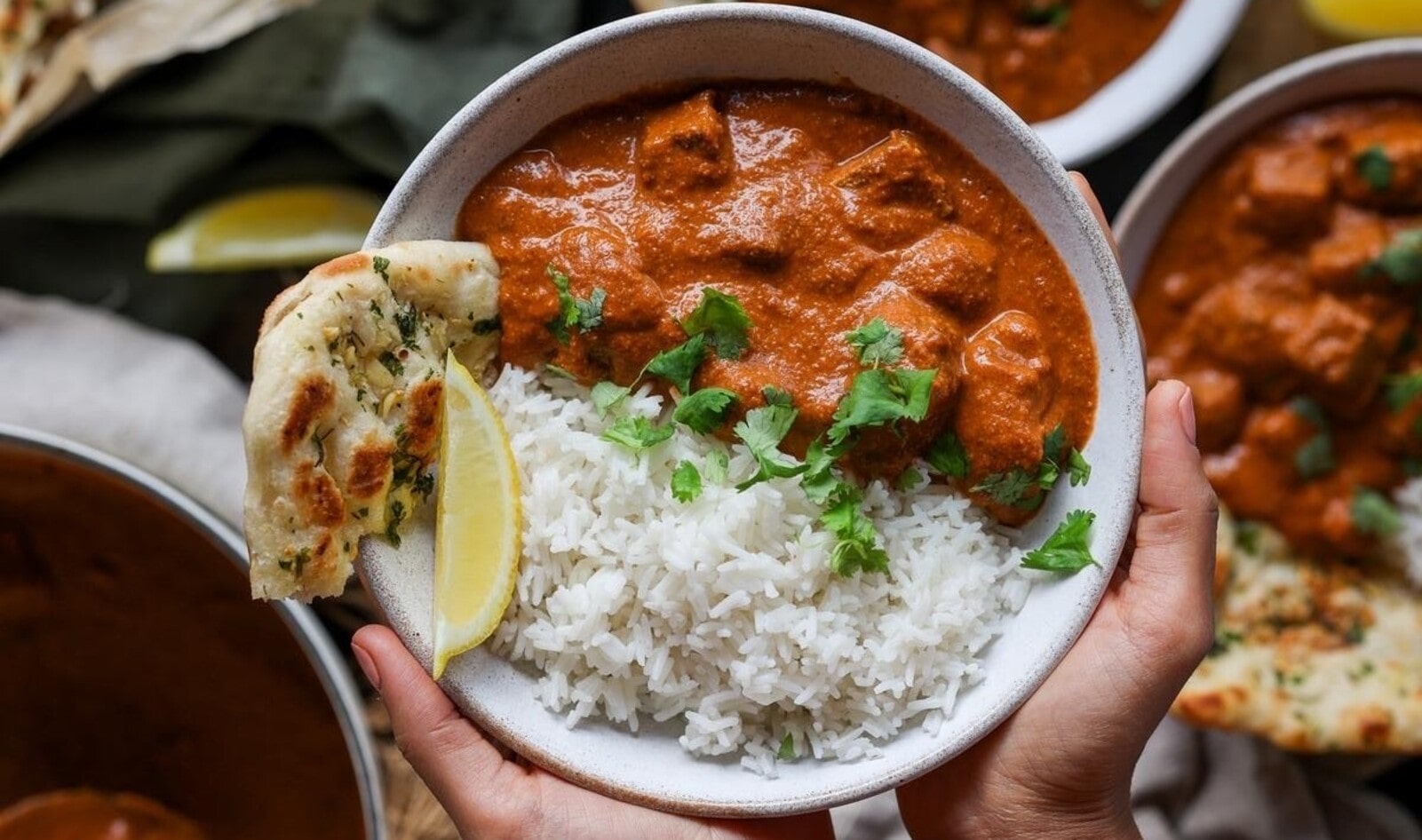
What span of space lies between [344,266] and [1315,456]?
8.46ft

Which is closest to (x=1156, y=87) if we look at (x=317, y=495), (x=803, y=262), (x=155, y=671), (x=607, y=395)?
(x=803, y=262)

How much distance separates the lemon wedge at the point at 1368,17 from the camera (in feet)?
11.8

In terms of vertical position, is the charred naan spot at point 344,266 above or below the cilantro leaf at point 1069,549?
above

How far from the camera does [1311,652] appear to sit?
11.9 feet

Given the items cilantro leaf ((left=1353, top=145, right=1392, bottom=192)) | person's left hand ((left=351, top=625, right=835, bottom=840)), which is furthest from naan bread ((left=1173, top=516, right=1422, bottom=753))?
person's left hand ((left=351, top=625, right=835, bottom=840))

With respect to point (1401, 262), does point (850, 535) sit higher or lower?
higher

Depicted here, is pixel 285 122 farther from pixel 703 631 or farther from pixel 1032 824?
pixel 1032 824

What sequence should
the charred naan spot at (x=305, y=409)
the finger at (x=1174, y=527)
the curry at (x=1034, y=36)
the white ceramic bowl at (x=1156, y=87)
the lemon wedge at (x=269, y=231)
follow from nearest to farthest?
1. the charred naan spot at (x=305, y=409)
2. the finger at (x=1174, y=527)
3. the white ceramic bowl at (x=1156, y=87)
4. the curry at (x=1034, y=36)
5. the lemon wedge at (x=269, y=231)

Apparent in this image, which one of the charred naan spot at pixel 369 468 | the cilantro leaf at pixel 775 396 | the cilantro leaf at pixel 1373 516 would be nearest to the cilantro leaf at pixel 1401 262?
the cilantro leaf at pixel 1373 516

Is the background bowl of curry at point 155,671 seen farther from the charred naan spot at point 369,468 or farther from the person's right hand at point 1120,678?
the person's right hand at point 1120,678

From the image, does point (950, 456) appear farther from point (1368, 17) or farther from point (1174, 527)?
point (1368, 17)

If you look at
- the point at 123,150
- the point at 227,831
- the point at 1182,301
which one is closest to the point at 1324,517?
the point at 1182,301

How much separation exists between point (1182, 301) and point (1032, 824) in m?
1.55

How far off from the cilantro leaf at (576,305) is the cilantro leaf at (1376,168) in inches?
84.8
